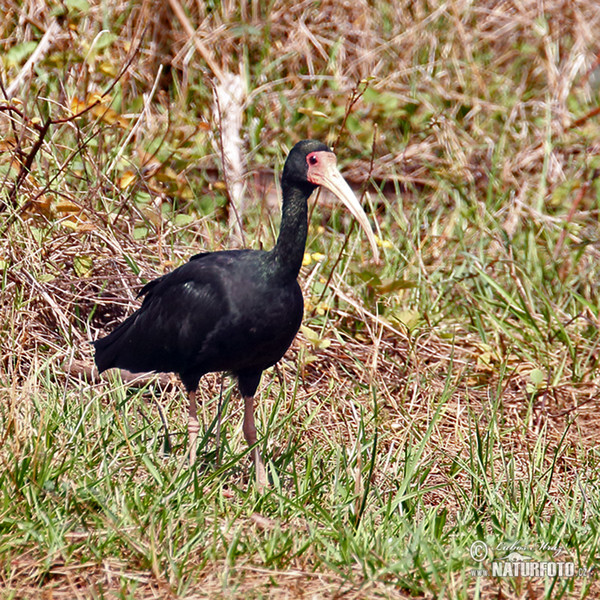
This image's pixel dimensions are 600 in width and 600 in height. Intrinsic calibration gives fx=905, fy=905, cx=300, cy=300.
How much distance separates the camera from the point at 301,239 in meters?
3.55

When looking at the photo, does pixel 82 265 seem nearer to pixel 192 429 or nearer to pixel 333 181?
pixel 192 429

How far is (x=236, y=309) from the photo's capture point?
136 inches

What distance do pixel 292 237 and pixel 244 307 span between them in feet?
1.12

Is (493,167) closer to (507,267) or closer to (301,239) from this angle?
(507,267)

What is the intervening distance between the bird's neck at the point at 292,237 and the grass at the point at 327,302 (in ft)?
2.17

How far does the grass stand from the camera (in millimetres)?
2799

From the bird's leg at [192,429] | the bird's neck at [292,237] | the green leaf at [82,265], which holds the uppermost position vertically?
the bird's neck at [292,237]

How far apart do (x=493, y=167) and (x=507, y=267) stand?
1.10 metres

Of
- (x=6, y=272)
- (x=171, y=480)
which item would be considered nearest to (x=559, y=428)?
(x=171, y=480)

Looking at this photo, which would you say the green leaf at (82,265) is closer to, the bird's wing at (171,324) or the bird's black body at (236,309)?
the bird's wing at (171,324)

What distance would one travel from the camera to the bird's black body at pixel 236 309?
3445mm

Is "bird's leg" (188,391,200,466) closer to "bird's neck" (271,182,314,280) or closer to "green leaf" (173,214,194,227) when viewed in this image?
"bird's neck" (271,182,314,280)

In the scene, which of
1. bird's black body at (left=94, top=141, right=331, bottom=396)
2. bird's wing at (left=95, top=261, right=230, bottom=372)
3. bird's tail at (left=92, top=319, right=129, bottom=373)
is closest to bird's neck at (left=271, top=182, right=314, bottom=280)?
bird's black body at (left=94, top=141, right=331, bottom=396)

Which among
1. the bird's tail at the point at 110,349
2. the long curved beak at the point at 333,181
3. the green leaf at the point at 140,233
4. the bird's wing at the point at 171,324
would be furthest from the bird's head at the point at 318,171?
the green leaf at the point at 140,233
